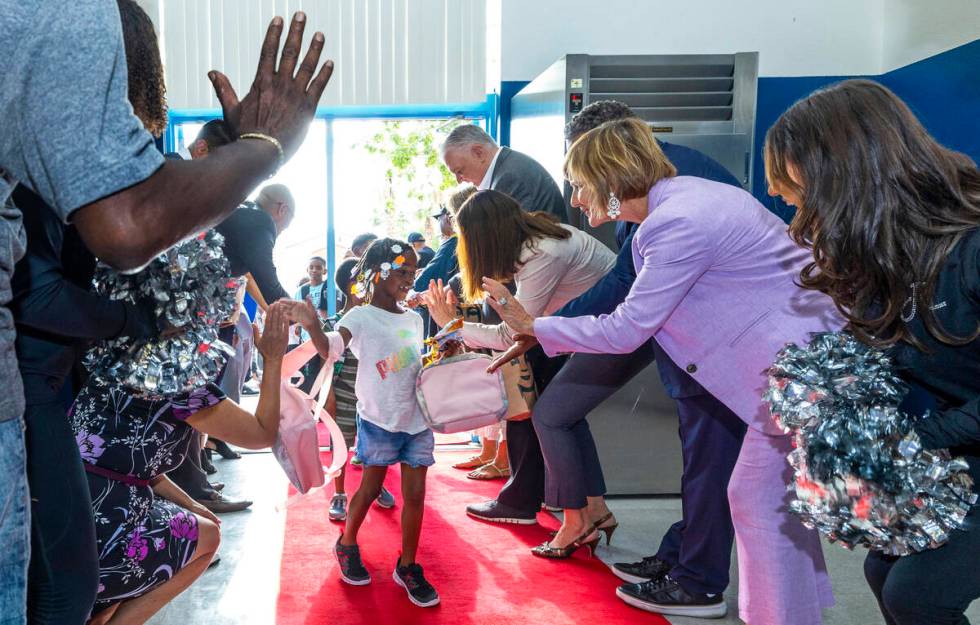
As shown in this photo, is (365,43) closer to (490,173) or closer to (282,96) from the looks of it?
(490,173)

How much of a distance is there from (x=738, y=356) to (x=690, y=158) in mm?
1190

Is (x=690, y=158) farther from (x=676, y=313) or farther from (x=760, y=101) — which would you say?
(x=760, y=101)

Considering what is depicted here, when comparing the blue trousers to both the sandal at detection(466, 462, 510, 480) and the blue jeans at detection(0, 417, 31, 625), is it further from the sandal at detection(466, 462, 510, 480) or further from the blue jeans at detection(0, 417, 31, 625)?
the blue jeans at detection(0, 417, 31, 625)

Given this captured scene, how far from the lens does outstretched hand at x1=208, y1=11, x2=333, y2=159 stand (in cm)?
98

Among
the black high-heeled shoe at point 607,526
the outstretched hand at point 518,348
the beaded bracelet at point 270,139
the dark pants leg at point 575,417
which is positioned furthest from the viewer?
the black high-heeled shoe at point 607,526

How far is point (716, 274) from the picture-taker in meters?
2.21

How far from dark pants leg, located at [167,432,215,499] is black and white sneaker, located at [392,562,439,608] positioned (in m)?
1.35

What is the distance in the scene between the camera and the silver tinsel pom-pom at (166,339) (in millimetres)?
1575

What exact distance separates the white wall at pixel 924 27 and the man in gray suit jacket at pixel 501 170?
2747 mm

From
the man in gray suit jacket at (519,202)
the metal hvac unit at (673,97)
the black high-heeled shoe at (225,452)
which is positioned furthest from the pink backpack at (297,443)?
the black high-heeled shoe at (225,452)

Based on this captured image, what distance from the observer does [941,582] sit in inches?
60.8

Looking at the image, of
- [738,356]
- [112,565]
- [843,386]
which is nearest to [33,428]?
[112,565]

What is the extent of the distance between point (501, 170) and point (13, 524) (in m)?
3.59

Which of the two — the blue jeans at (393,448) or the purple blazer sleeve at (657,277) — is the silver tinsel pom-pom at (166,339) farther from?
the blue jeans at (393,448)
